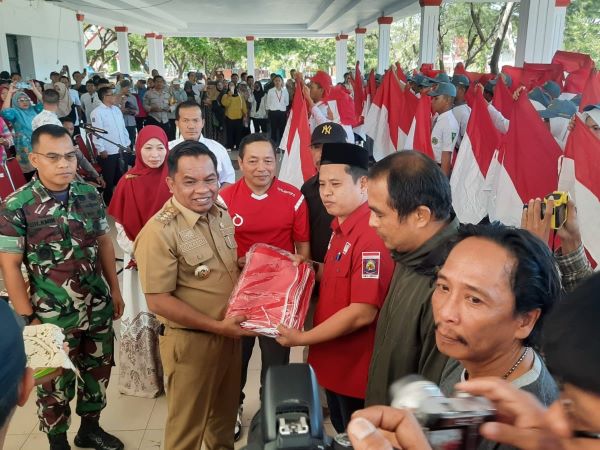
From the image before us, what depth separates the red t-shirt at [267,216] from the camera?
8.15 feet

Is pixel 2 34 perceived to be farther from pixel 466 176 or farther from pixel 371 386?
pixel 371 386

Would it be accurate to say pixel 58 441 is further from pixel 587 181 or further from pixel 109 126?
pixel 109 126

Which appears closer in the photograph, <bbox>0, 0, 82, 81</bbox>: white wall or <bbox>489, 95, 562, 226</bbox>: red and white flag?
<bbox>489, 95, 562, 226</bbox>: red and white flag

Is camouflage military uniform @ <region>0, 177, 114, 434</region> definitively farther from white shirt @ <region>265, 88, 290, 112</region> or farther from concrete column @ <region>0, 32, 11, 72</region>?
concrete column @ <region>0, 32, 11, 72</region>

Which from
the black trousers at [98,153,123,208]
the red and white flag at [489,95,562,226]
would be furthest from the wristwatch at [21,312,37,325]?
the black trousers at [98,153,123,208]

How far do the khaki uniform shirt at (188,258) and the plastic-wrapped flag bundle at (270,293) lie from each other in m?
0.10

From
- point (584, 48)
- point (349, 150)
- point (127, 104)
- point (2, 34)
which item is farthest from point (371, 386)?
point (584, 48)

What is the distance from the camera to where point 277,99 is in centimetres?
1173

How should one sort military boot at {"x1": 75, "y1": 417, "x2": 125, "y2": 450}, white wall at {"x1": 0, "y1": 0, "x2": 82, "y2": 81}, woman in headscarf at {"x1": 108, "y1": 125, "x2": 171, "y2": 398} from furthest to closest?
white wall at {"x1": 0, "y1": 0, "x2": 82, "y2": 81}, woman in headscarf at {"x1": 108, "y1": 125, "x2": 171, "y2": 398}, military boot at {"x1": 75, "y1": 417, "x2": 125, "y2": 450}

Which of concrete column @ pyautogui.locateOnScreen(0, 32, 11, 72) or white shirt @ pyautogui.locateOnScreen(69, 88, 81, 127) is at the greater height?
concrete column @ pyautogui.locateOnScreen(0, 32, 11, 72)

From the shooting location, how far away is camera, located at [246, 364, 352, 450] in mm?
656

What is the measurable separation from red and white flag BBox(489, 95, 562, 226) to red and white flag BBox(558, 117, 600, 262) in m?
0.37

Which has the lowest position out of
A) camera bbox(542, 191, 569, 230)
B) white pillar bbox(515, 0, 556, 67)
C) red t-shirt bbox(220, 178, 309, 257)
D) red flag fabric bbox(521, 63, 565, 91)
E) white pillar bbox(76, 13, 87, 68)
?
red t-shirt bbox(220, 178, 309, 257)

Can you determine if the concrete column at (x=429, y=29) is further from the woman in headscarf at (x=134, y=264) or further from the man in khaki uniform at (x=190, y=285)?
Result: the man in khaki uniform at (x=190, y=285)
